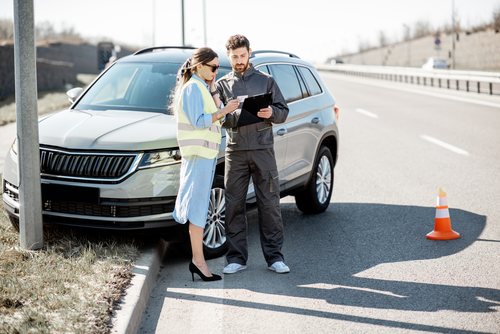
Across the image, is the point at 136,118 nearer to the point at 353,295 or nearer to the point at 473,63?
the point at 353,295

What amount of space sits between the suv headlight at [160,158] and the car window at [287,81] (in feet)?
5.99

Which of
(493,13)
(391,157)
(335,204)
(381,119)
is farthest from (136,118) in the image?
(493,13)

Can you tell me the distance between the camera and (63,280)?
432 cm

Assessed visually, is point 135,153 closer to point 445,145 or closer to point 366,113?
point 445,145

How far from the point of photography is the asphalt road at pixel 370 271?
4.07m

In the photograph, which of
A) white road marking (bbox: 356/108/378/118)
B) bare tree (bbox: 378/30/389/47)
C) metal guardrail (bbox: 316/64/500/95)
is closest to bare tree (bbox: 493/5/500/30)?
metal guardrail (bbox: 316/64/500/95)

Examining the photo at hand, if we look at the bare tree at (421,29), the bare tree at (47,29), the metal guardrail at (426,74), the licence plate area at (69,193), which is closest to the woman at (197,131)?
the licence plate area at (69,193)

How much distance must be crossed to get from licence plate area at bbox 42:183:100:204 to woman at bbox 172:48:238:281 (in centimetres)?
72

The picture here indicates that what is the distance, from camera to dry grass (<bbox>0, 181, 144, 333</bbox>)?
363 centimetres

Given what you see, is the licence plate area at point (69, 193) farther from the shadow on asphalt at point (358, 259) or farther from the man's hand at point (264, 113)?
the man's hand at point (264, 113)

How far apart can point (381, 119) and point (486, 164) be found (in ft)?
24.0

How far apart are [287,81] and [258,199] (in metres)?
1.90

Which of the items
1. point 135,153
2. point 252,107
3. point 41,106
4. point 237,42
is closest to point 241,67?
point 237,42

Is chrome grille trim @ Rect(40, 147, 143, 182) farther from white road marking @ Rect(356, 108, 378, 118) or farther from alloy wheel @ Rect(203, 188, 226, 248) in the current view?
white road marking @ Rect(356, 108, 378, 118)
